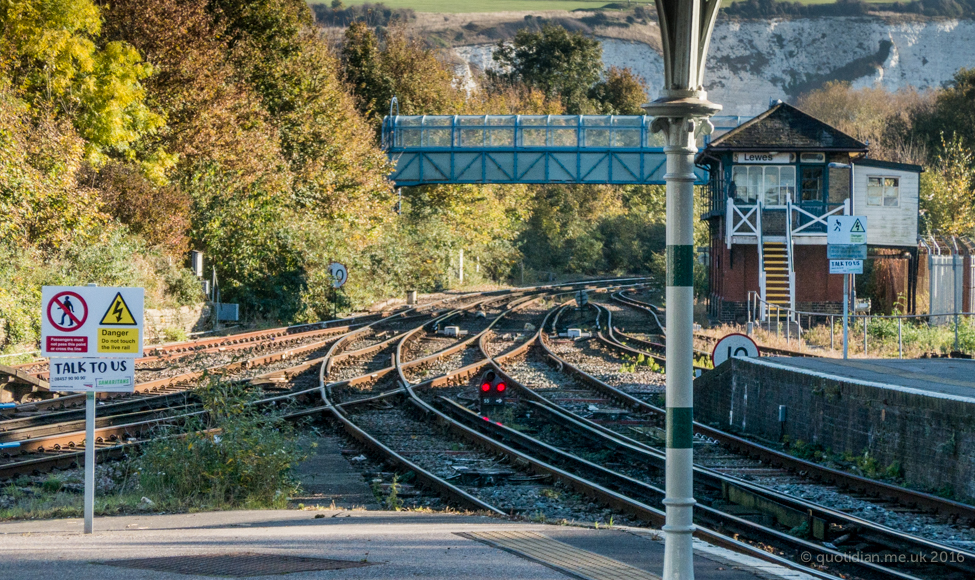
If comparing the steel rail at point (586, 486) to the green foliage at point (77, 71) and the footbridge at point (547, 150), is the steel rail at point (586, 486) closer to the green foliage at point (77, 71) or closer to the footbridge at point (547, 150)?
the green foliage at point (77, 71)

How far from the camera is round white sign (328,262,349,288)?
3447 cm

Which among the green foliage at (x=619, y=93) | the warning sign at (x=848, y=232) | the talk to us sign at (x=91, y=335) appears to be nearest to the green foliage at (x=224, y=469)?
the talk to us sign at (x=91, y=335)

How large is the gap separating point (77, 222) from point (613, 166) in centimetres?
2568

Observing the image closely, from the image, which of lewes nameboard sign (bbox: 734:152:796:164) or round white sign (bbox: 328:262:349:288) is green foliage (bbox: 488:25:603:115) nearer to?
lewes nameboard sign (bbox: 734:152:796:164)

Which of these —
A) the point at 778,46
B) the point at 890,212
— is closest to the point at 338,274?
the point at 890,212

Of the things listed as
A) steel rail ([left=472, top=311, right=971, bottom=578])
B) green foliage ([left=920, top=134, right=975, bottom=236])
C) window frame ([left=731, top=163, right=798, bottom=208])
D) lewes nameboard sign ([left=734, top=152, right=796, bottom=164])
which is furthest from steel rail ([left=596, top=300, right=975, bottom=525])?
green foliage ([left=920, top=134, right=975, bottom=236])

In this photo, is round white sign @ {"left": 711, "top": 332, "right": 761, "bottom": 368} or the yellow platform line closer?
the yellow platform line

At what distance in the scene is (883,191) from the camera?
36.1m

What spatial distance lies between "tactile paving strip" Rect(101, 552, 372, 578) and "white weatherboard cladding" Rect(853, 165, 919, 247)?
3188 cm

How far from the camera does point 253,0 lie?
4234 centimetres

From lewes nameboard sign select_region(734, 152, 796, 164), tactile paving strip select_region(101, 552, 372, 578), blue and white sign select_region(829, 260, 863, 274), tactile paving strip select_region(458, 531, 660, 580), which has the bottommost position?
tactile paving strip select_region(458, 531, 660, 580)

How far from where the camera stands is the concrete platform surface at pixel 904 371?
1361cm

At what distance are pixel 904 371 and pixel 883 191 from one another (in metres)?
22.0

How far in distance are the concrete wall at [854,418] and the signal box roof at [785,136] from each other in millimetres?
19154
